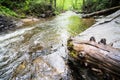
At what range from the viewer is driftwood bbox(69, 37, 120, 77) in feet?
11.3

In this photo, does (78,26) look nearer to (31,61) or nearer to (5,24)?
(5,24)

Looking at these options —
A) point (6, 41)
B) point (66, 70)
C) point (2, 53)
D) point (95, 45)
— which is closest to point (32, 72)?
point (66, 70)

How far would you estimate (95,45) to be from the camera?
4.26 m

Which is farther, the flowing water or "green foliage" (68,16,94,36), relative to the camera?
"green foliage" (68,16,94,36)

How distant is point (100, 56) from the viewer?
380cm

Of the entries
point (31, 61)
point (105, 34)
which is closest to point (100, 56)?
point (31, 61)

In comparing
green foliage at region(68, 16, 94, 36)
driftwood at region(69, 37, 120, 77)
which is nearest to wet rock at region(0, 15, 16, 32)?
green foliage at region(68, 16, 94, 36)

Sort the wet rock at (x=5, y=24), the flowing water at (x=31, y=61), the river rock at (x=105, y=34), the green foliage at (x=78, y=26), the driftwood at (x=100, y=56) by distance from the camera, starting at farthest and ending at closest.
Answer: the wet rock at (x=5, y=24)
the green foliage at (x=78, y=26)
the river rock at (x=105, y=34)
the flowing water at (x=31, y=61)
the driftwood at (x=100, y=56)

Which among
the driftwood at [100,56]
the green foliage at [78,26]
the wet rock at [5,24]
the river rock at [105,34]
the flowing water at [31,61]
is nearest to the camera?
the driftwood at [100,56]

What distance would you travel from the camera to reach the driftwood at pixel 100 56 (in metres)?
3.44

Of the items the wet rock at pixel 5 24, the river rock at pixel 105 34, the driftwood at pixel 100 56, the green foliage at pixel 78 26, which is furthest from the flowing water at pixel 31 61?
the wet rock at pixel 5 24

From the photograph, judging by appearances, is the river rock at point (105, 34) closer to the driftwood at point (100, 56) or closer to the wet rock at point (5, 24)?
the driftwood at point (100, 56)

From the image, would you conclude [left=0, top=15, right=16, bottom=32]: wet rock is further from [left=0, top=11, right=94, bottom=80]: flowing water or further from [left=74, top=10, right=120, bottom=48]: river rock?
[left=74, top=10, right=120, bottom=48]: river rock

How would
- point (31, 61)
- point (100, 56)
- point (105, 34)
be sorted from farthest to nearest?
point (105, 34) < point (31, 61) < point (100, 56)
